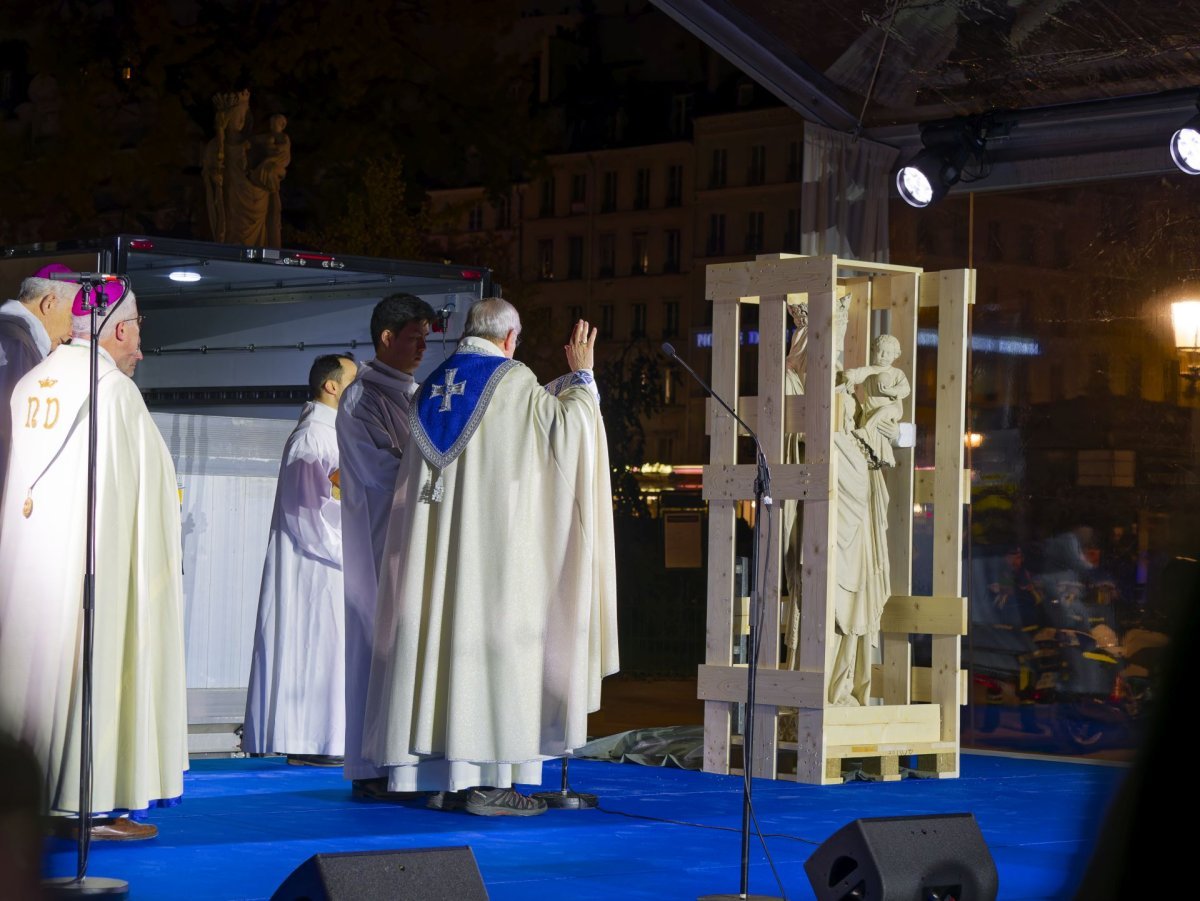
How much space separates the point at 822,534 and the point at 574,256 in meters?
60.0

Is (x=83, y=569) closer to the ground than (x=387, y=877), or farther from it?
farther from it

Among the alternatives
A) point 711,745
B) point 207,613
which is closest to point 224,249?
point 207,613

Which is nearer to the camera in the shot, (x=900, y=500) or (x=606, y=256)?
(x=900, y=500)

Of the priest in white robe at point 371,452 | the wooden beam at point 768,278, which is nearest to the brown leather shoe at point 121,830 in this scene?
the priest in white robe at point 371,452

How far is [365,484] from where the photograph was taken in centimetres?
838

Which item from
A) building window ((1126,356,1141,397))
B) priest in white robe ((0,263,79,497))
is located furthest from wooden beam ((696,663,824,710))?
priest in white robe ((0,263,79,497))

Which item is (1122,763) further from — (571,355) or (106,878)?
(571,355)

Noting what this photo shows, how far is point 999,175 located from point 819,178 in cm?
114

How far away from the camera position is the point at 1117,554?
1107 centimetres

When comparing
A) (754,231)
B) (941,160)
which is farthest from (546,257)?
Result: (941,160)

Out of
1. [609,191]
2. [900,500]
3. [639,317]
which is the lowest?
[900,500]

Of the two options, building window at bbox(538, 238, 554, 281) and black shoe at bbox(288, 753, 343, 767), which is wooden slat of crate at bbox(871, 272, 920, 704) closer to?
black shoe at bbox(288, 753, 343, 767)

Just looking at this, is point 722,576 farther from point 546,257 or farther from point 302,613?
point 546,257

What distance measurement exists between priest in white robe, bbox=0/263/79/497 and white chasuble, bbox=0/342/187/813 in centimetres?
49
